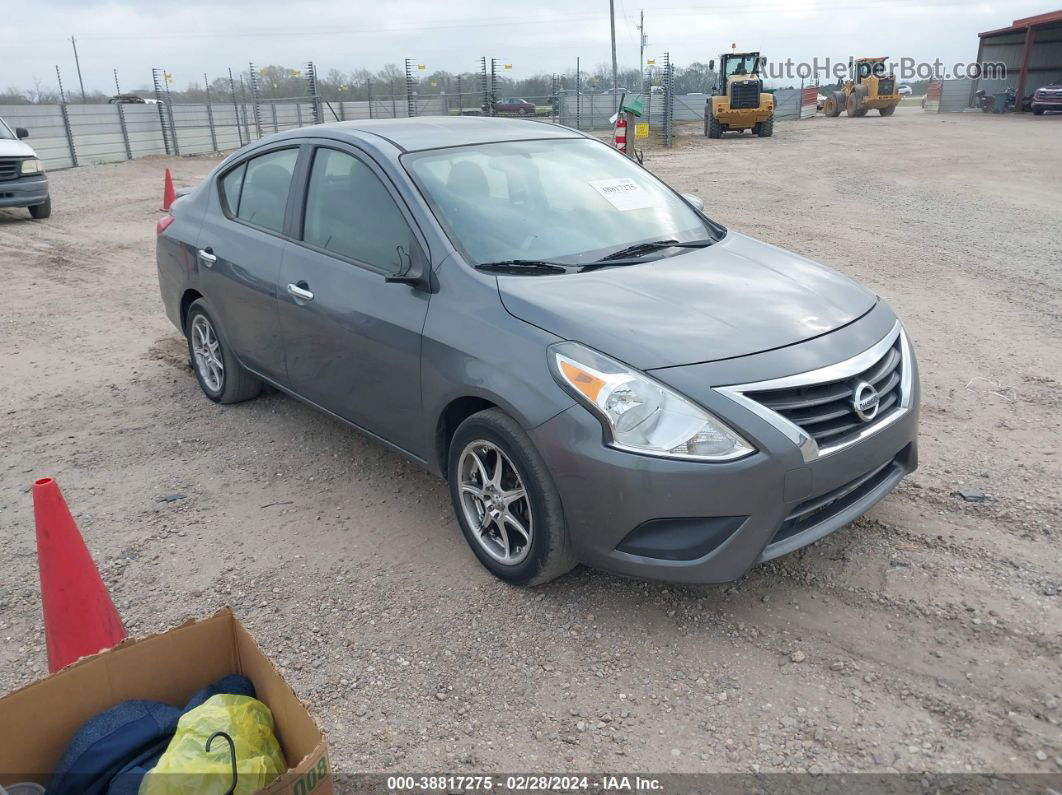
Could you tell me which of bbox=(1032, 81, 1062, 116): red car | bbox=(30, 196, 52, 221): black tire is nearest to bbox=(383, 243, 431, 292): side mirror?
bbox=(30, 196, 52, 221): black tire

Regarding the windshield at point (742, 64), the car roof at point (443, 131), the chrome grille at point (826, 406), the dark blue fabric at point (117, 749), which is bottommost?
the dark blue fabric at point (117, 749)

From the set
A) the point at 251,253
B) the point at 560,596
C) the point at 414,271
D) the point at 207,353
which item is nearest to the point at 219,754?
the point at 560,596

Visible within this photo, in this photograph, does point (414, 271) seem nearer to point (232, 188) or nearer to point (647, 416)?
point (647, 416)

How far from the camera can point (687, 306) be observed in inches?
129

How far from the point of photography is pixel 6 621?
3359 millimetres

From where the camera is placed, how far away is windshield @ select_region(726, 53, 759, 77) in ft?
103

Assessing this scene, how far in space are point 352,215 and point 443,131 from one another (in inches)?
27.2

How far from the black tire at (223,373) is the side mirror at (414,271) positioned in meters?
1.93

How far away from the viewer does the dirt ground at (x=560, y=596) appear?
2645mm

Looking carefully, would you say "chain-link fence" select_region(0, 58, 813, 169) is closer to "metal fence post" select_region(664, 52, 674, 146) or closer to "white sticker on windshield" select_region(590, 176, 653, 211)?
"metal fence post" select_region(664, 52, 674, 146)

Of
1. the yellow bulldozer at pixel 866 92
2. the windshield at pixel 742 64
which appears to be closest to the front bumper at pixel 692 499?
the windshield at pixel 742 64

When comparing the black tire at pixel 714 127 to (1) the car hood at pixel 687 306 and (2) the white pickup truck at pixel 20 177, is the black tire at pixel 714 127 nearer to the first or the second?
(2) the white pickup truck at pixel 20 177

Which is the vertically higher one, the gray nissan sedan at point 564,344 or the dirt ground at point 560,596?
the gray nissan sedan at point 564,344

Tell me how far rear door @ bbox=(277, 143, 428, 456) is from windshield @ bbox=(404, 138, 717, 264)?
0.23 m
